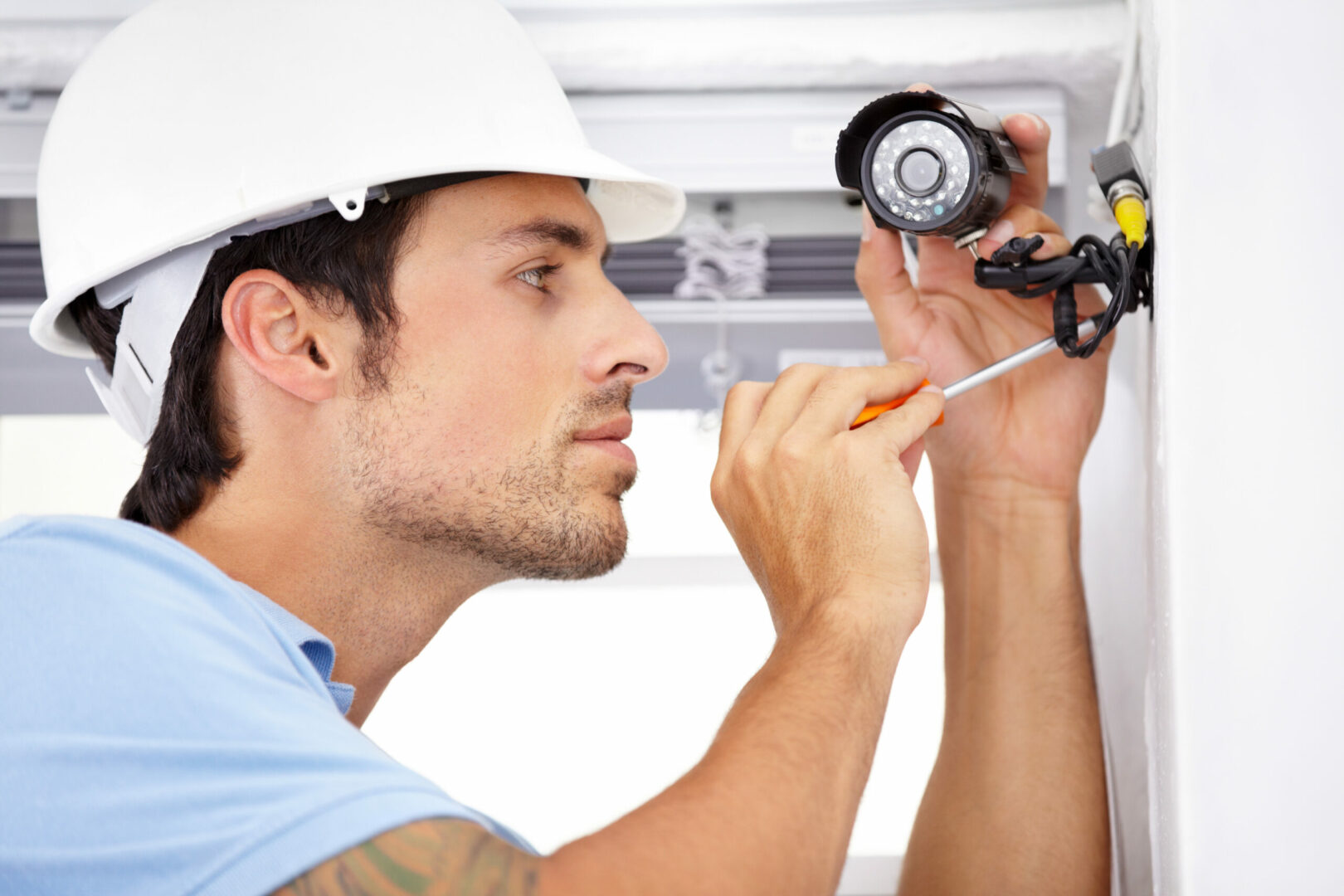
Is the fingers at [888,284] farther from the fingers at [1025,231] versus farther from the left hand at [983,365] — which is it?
the fingers at [1025,231]

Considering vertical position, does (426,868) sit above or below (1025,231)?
below

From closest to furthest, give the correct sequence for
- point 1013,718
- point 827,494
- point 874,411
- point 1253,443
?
point 1253,443, point 827,494, point 874,411, point 1013,718

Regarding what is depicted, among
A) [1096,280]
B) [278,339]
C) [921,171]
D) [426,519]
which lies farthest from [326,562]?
[1096,280]

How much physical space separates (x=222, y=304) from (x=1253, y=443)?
0.91 metres

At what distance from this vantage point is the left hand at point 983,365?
1239 mm

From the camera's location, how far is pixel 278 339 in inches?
43.2

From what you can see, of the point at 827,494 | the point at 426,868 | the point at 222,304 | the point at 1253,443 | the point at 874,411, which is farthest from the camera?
the point at 222,304

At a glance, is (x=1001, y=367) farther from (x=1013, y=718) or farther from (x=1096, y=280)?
(x=1013, y=718)

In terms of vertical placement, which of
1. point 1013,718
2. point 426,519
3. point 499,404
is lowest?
point 1013,718

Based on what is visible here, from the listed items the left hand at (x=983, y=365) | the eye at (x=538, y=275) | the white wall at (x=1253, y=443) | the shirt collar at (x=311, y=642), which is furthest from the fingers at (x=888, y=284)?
the shirt collar at (x=311, y=642)

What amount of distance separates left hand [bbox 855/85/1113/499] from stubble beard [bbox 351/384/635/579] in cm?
41

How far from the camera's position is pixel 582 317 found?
1.12 metres

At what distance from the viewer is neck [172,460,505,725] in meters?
1.07

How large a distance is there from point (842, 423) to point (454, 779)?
3.50ft
